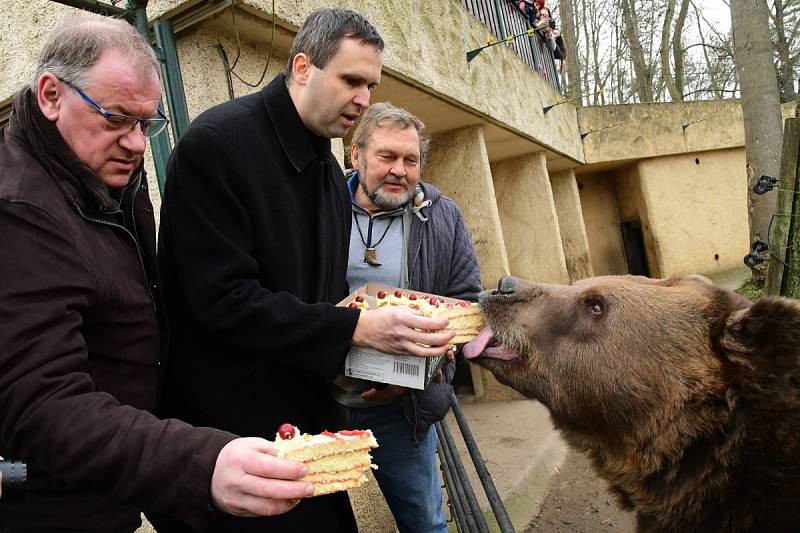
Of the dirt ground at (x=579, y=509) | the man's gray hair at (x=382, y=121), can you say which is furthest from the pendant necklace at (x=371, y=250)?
the dirt ground at (x=579, y=509)

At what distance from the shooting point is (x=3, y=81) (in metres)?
4.00

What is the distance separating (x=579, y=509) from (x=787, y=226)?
105 inches

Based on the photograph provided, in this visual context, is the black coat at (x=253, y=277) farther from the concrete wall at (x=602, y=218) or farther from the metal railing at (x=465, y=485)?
the concrete wall at (x=602, y=218)

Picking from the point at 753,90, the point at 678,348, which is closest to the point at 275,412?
the point at 678,348

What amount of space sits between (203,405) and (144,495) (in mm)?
704

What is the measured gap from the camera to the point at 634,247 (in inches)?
607

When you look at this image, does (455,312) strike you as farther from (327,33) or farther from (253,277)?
(327,33)

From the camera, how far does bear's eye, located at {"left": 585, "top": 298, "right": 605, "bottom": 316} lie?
7.69 feet

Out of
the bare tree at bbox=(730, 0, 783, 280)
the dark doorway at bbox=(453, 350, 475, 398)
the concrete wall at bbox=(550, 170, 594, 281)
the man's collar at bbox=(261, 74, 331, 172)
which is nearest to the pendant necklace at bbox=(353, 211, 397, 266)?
the man's collar at bbox=(261, 74, 331, 172)

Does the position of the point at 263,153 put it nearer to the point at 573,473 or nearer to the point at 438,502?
the point at 438,502

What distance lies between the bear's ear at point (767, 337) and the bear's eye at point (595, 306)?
1.54 feet

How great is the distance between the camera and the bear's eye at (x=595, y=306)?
7.69 feet

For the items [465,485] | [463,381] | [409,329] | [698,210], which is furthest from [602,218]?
[409,329]

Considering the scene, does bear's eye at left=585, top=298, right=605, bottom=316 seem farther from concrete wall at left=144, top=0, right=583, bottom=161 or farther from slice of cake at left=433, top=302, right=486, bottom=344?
concrete wall at left=144, top=0, right=583, bottom=161
